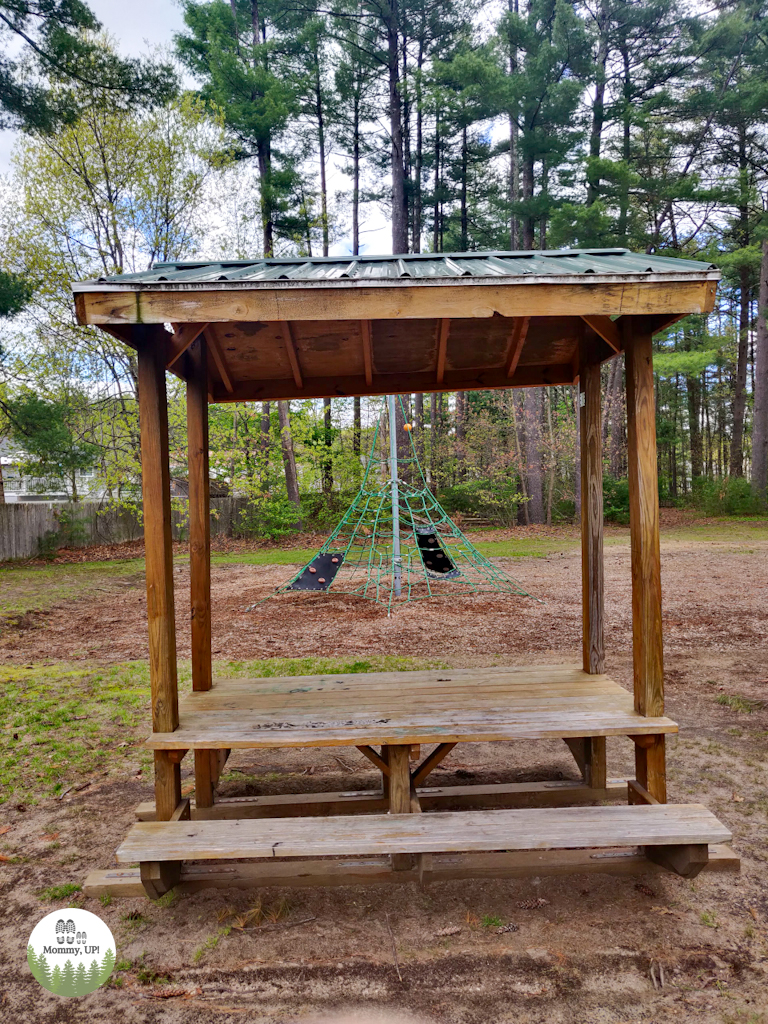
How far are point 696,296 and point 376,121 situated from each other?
22661 mm

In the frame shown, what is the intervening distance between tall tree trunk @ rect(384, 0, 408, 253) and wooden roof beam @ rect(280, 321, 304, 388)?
1417 centimetres

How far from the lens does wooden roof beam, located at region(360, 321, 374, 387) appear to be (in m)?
3.32

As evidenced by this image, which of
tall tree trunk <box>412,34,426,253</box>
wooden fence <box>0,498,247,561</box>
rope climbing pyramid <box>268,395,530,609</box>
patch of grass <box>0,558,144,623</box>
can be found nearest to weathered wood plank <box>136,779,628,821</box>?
rope climbing pyramid <box>268,395,530,609</box>

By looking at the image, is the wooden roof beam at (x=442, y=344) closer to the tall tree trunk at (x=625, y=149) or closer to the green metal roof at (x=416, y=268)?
the green metal roof at (x=416, y=268)

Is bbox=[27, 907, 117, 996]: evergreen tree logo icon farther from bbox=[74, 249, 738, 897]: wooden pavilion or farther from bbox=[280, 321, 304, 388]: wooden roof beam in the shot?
bbox=[280, 321, 304, 388]: wooden roof beam

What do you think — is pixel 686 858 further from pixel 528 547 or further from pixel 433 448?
pixel 433 448

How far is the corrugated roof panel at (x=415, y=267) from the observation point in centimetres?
257

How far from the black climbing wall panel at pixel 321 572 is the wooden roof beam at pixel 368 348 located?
601 cm

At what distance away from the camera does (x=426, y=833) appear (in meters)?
2.49

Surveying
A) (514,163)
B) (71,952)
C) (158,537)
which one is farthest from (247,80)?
(71,952)

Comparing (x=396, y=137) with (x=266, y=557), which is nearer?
(x=266, y=557)

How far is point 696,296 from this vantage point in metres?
2.59

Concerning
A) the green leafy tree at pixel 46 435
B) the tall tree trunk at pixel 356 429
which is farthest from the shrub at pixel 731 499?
the green leafy tree at pixel 46 435

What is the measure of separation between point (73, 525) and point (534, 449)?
482 inches
